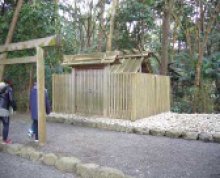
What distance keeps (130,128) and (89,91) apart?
2.99m

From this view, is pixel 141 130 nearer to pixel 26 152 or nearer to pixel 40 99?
pixel 40 99

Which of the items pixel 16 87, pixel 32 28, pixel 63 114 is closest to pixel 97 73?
pixel 63 114

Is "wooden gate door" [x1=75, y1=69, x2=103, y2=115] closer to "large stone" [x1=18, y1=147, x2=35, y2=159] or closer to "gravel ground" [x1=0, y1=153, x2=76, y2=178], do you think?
"large stone" [x1=18, y1=147, x2=35, y2=159]

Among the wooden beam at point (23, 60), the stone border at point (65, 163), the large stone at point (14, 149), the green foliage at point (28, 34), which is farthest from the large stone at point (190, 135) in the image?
the green foliage at point (28, 34)

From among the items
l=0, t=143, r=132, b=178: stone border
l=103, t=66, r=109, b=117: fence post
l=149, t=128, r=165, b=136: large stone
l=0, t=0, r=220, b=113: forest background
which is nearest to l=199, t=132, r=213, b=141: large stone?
l=149, t=128, r=165, b=136: large stone

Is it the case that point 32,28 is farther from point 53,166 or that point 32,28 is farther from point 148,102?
point 53,166

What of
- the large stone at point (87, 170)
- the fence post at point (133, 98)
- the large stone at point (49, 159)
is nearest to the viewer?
the large stone at point (87, 170)

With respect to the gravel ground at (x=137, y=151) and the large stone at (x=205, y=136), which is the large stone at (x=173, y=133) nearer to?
the gravel ground at (x=137, y=151)

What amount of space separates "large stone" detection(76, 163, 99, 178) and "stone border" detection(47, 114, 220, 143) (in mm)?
3733

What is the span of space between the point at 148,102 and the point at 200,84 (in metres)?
4.42

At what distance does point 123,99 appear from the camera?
419 inches

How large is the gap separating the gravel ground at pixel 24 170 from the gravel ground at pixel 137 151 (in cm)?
75

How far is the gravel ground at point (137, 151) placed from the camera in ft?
17.7

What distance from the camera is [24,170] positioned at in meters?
5.72
